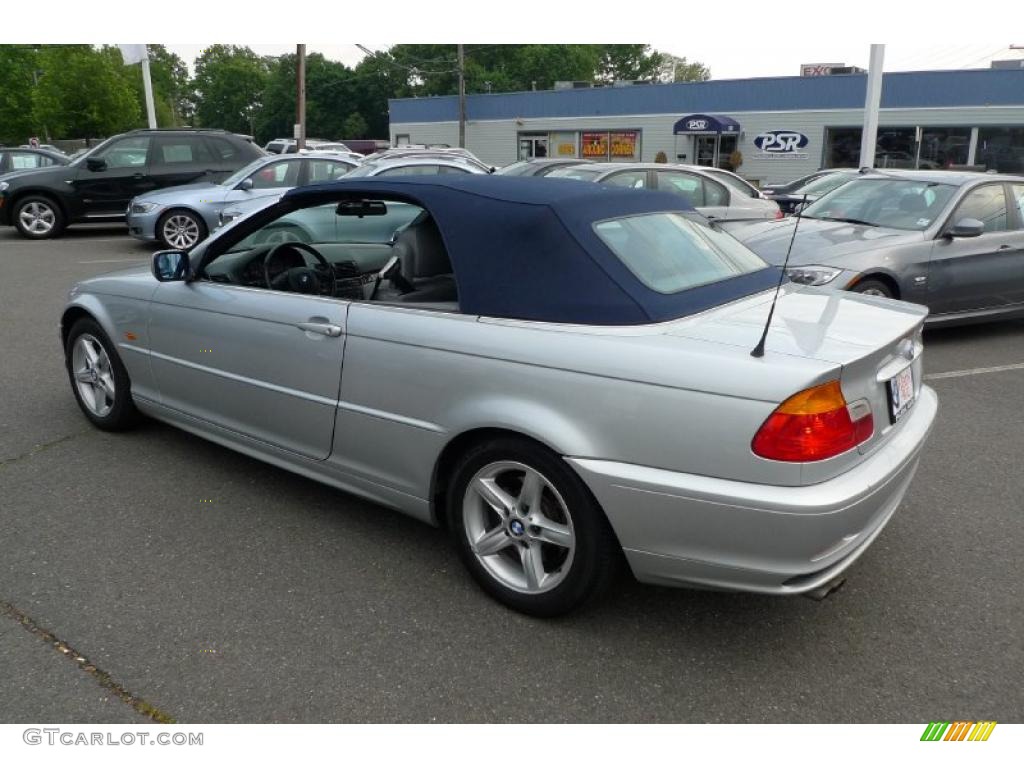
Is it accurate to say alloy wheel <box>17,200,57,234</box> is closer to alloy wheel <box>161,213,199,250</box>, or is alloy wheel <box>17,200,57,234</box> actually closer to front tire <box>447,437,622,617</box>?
alloy wheel <box>161,213,199,250</box>

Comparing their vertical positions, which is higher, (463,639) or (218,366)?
(218,366)

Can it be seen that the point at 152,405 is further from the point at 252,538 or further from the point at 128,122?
the point at 128,122

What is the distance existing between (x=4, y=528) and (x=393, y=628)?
1973 millimetres

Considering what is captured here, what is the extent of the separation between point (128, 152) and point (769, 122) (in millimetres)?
26610

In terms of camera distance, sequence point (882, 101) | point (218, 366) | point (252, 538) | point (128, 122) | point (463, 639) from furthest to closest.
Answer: point (128, 122) < point (882, 101) < point (218, 366) < point (252, 538) < point (463, 639)

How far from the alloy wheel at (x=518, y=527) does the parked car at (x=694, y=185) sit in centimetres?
775

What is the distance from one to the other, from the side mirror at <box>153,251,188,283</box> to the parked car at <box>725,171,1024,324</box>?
4501 mm

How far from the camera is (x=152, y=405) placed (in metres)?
4.45

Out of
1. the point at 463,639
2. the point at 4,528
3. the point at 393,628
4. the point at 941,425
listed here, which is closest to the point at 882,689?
the point at 463,639

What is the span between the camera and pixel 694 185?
34.4ft

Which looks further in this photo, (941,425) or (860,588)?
(941,425)

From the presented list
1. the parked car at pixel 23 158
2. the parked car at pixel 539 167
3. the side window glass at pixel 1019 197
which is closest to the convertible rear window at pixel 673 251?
the side window glass at pixel 1019 197

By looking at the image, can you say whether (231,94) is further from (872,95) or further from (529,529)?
(529,529)

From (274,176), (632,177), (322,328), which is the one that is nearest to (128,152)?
(274,176)
